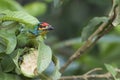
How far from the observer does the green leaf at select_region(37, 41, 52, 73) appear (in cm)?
113

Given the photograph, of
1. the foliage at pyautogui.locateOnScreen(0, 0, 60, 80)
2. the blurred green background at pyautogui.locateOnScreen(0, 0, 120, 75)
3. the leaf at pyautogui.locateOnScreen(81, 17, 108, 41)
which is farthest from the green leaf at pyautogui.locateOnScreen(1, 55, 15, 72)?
the blurred green background at pyautogui.locateOnScreen(0, 0, 120, 75)

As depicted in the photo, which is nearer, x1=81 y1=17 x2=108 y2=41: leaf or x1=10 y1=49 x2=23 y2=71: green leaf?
x1=10 y1=49 x2=23 y2=71: green leaf

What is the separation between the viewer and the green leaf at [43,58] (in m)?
1.13

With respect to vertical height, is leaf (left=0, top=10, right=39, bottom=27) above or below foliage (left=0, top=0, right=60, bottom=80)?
above

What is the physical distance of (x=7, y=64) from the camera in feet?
3.85

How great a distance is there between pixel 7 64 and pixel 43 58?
10cm

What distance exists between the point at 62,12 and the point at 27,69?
7.25 feet

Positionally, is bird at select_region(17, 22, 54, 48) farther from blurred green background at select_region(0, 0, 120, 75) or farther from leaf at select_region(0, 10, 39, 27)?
blurred green background at select_region(0, 0, 120, 75)

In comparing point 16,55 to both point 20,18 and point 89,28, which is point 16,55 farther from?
point 89,28

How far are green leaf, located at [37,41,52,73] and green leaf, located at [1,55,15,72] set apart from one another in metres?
0.08

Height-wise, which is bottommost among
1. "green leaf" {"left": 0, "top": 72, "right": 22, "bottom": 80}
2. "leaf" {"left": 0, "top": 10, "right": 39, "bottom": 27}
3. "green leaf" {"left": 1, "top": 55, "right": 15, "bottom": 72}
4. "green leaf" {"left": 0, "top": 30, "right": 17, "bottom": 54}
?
"green leaf" {"left": 0, "top": 72, "right": 22, "bottom": 80}

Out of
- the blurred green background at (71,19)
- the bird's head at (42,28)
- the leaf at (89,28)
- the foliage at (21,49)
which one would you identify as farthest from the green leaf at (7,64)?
the blurred green background at (71,19)

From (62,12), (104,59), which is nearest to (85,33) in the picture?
(104,59)

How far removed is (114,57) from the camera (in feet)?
9.01
